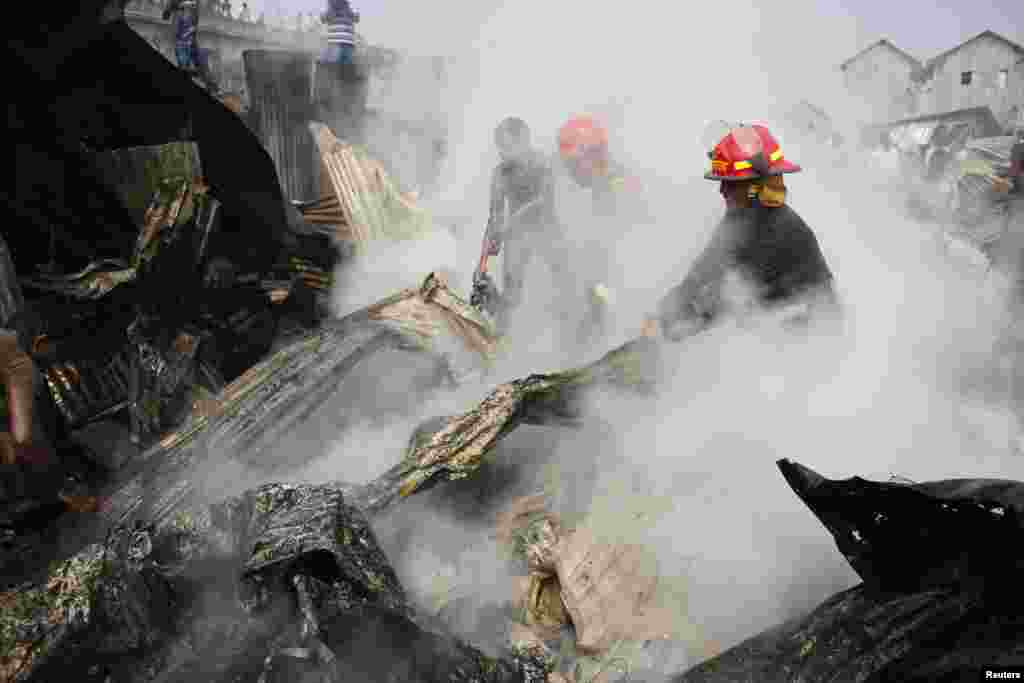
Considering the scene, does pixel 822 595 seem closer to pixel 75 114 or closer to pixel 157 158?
pixel 157 158

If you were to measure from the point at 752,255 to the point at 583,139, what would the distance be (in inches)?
82.0

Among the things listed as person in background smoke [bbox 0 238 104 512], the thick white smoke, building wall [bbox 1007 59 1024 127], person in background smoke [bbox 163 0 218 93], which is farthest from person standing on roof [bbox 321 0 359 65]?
building wall [bbox 1007 59 1024 127]

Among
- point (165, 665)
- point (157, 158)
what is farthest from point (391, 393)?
point (157, 158)

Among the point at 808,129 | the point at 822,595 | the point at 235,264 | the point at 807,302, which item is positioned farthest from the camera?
the point at 808,129

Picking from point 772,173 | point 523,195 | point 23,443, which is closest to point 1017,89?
point 523,195

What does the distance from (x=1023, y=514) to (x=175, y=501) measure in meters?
2.40

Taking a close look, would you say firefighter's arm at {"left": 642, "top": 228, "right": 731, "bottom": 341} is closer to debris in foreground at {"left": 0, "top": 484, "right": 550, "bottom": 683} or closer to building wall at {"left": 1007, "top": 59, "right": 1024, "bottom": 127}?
debris in foreground at {"left": 0, "top": 484, "right": 550, "bottom": 683}

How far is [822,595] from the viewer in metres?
2.19

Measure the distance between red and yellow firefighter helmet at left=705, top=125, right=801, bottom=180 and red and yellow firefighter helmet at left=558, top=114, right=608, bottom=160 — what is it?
1.91 metres

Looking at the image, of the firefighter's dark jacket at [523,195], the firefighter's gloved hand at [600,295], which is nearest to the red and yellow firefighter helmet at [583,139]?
the firefighter's dark jacket at [523,195]

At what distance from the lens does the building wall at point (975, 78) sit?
25.0 metres

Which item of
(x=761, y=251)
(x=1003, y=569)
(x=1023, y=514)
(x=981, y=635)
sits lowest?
(x=981, y=635)

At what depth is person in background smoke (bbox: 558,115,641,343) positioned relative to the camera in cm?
459

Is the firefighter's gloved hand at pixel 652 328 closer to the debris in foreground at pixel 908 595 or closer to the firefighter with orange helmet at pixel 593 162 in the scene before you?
the debris in foreground at pixel 908 595
